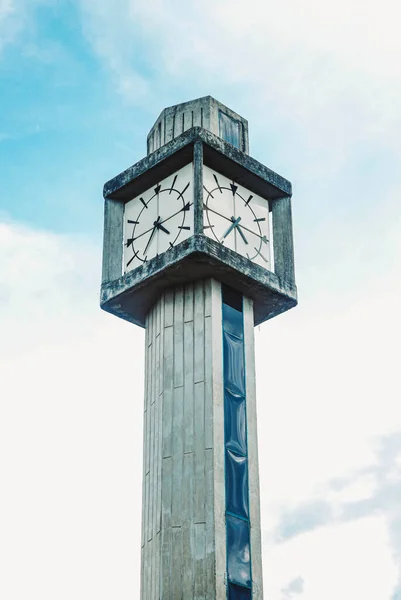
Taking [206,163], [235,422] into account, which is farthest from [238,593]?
[206,163]

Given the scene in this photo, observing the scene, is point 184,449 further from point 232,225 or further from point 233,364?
point 232,225

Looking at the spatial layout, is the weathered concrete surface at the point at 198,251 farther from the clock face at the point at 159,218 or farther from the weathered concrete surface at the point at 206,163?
the clock face at the point at 159,218

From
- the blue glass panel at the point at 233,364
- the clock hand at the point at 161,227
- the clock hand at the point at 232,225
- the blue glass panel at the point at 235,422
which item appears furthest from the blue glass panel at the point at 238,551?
the clock hand at the point at 161,227

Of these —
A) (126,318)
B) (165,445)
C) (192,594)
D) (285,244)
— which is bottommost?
(192,594)

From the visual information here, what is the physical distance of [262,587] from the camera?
16719 millimetres

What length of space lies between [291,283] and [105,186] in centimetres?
424

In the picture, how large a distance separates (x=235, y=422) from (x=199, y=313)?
2.07 metres

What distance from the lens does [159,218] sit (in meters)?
19.8

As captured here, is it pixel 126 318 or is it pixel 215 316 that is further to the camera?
A: pixel 126 318

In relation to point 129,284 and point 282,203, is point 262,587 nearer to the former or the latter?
point 129,284

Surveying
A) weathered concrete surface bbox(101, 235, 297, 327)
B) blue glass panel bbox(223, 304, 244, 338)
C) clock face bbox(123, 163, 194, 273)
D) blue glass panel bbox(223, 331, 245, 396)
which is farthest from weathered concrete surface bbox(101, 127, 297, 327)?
blue glass panel bbox(223, 331, 245, 396)

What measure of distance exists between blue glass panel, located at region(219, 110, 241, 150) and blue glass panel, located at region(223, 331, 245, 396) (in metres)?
4.32

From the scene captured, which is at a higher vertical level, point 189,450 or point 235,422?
point 235,422

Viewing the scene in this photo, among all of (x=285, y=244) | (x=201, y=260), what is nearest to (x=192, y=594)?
(x=201, y=260)
